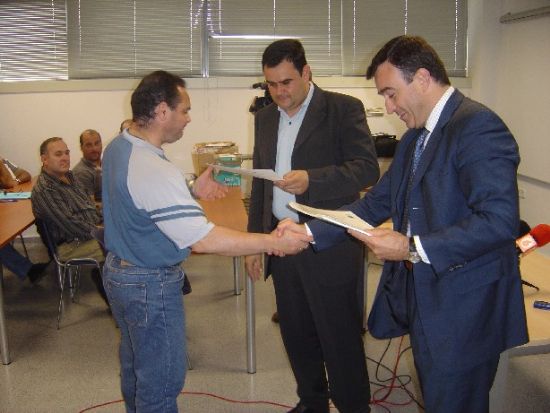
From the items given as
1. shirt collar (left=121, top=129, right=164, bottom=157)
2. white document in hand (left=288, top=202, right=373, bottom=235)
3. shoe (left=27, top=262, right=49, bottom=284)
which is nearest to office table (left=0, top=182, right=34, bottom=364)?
shoe (left=27, top=262, right=49, bottom=284)

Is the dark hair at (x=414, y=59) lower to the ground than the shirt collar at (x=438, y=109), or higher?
higher

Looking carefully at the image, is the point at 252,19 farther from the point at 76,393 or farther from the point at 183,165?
the point at 76,393

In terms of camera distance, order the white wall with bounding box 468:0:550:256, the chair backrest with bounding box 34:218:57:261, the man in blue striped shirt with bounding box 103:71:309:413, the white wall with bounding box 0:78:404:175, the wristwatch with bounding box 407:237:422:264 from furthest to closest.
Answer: the white wall with bounding box 0:78:404:175
the white wall with bounding box 468:0:550:256
the chair backrest with bounding box 34:218:57:261
the man in blue striped shirt with bounding box 103:71:309:413
the wristwatch with bounding box 407:237:422:264

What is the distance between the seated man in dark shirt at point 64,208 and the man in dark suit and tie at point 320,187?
1.88 meters

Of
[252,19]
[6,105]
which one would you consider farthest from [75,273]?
[252,19]

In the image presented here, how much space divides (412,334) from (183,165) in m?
4.65

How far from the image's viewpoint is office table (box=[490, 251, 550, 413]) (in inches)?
78.5

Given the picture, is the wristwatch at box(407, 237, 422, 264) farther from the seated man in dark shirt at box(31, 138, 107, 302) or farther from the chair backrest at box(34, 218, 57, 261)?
the chair backrest at box(34, 218, 57, 261)

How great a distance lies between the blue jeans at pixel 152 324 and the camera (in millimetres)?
2051

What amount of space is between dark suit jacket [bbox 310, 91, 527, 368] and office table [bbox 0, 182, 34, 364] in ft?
8.74

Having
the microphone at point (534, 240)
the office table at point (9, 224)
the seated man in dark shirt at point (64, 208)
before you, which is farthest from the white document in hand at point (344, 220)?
the seated man in dark shirt at point (64, 208)

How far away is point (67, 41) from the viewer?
5.84 metres

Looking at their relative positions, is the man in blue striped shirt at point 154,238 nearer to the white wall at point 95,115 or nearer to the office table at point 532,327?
the office table at point 532,327

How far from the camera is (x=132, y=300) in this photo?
→ 2057 millimetres
